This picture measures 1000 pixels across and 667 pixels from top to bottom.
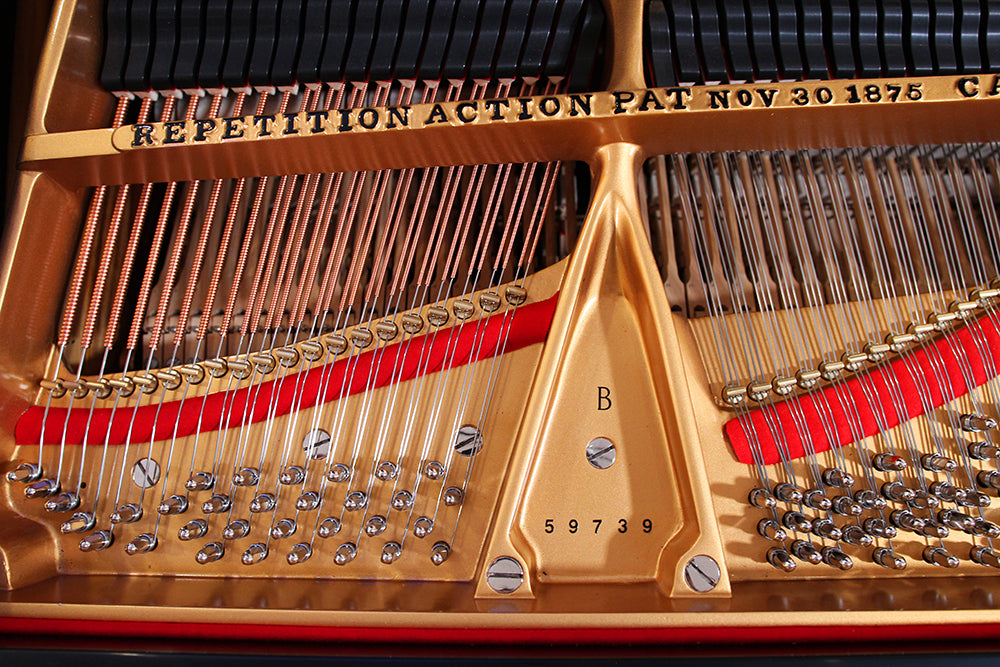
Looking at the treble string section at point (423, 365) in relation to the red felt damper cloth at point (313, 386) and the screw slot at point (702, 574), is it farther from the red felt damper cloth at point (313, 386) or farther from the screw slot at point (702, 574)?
the screw slot at point (702, 574)

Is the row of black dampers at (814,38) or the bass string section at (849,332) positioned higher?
the row of black dampers at (814,38)

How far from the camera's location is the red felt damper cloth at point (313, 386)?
153cm

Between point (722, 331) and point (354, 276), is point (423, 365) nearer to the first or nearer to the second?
point (354, 276)

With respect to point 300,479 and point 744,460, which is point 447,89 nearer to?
point 300,479

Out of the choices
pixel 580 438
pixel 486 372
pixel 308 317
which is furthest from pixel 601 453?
pixel 308 317

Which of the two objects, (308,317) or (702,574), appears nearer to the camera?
(702,574)

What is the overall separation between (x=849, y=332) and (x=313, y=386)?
1320 millimetres

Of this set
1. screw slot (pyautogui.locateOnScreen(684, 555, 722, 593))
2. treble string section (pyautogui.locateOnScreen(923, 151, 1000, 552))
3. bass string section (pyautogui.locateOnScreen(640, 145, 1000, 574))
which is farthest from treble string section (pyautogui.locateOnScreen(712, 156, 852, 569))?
treble string section (pyautogui.locateOnScreen(923, 151, 1000, 552))

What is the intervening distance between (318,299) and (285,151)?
0.37m

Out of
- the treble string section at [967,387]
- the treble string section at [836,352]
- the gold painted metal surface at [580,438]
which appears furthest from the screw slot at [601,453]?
the treble string section at [967,387]

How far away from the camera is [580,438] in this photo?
1.46m

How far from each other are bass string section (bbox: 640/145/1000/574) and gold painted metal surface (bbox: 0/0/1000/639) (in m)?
0.07

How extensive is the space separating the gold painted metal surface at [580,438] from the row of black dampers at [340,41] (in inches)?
4.9

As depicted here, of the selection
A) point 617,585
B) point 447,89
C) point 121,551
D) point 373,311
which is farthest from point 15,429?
point 617,585
